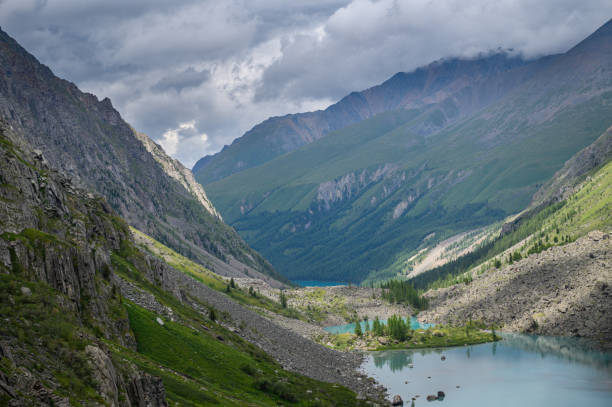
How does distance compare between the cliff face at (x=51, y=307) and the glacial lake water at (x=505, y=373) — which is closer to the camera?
the cliff face at (x=51, y=307)

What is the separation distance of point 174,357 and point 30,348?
37.4m

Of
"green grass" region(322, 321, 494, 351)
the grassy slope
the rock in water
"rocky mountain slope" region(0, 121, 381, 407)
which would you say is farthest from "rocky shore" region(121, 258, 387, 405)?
"green grass" region(322, 321, 494, 351)

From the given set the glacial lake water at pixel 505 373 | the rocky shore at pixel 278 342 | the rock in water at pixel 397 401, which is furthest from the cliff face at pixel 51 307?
the glacial lake water at pixel 505 373

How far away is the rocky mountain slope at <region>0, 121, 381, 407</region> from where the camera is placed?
119 feet

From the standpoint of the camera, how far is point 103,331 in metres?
59.6

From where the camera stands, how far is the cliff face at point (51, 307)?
34.0 meters

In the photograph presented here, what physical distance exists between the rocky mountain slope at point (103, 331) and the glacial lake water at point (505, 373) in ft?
56.6

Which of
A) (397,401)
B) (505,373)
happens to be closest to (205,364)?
(397,401)

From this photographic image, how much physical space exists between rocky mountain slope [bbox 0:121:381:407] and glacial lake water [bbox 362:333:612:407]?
17.2 metres

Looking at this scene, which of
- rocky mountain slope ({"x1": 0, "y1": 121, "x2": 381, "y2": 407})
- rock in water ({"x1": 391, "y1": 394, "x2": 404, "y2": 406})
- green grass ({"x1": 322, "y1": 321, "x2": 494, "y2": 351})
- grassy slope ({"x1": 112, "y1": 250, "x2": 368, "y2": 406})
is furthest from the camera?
green grass ({"x1": 322, "y1": 321, "x2": 494, "y2": 351})

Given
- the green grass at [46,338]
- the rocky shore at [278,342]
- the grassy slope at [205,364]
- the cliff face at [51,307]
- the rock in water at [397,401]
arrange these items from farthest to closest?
the rocky shore at [278,342] → the rock in water at [397,401] → the grassy slope at [205,364] → the green grass at [46,338] → the cliff face at [51,307]

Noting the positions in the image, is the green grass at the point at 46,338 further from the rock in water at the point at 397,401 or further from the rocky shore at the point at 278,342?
the rock in water at the point at 397,401

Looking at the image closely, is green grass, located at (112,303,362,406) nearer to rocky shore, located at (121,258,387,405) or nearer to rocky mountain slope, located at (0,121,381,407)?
rocky mountain slope, located at (0,121,381,407)

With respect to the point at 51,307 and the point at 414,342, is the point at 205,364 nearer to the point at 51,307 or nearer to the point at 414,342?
the point at 51,307
